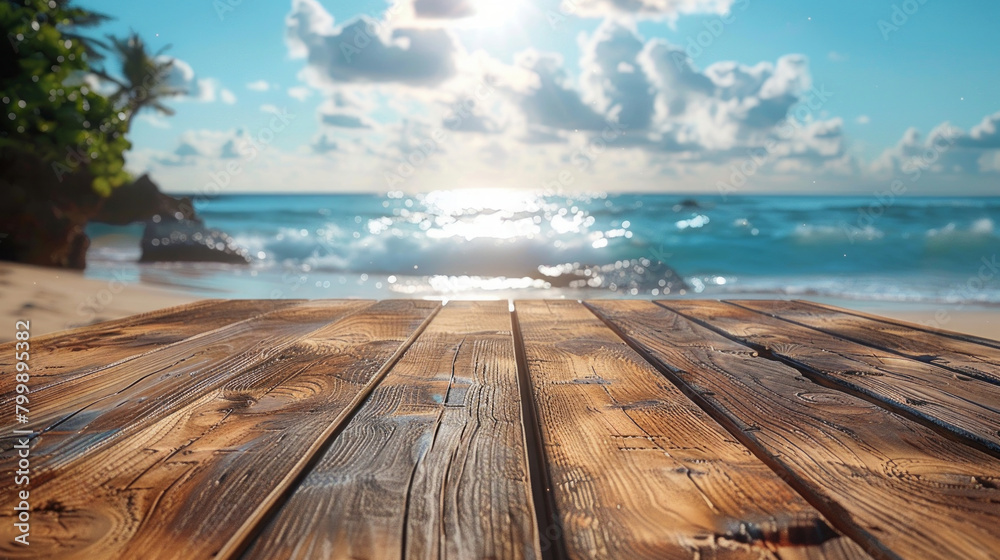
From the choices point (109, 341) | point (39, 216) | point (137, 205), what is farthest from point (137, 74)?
point (109, 341)

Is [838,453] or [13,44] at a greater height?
[13,44]

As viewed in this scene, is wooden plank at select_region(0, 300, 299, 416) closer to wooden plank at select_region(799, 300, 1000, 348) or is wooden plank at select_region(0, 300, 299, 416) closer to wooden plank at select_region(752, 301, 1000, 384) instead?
wooden plank at select_region(752, 301, 1000, 384)

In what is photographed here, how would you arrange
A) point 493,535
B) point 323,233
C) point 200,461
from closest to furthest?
point 493,535 < point 200,461 < point 323,233

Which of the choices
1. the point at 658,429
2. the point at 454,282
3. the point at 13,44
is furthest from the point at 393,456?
the point at 13,44

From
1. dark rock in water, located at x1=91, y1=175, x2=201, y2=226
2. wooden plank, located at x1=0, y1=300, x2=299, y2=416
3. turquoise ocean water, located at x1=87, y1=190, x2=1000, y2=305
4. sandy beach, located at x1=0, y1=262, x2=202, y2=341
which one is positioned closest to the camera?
wooden plank, located at x1=0, y1=300, x2=299, y2=416

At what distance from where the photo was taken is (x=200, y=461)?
32.0 inches

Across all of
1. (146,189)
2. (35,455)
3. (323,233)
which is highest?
(146,189)

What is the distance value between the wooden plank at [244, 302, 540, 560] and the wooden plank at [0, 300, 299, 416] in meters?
0.60

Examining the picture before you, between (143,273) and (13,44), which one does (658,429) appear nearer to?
(13,44)

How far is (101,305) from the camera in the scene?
6301mm

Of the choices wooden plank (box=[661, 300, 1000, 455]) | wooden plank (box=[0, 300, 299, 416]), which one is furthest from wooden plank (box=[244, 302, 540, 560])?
wooden plank (box=[661, 300, 1000, 455])

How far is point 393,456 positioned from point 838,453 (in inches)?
25.0

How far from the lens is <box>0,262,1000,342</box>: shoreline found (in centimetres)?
564

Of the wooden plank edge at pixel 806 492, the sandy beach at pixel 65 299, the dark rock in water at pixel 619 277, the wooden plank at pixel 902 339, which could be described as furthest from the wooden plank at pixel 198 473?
the dark rock in water at pixel 619 277
